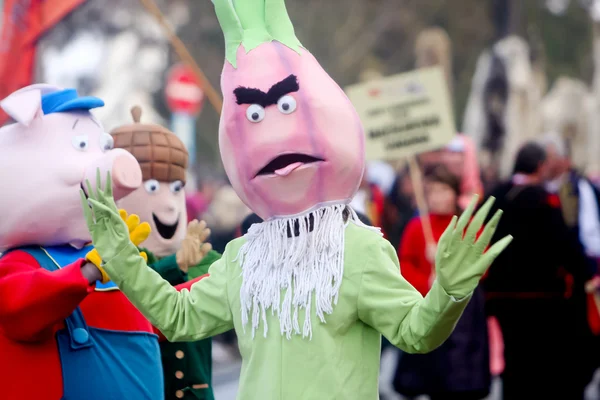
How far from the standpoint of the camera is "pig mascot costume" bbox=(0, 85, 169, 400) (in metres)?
4.11

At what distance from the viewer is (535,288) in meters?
7.27

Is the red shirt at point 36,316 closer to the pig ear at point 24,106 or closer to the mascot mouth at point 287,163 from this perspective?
the pig ear at point 24,106

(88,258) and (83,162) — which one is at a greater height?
(83,162)

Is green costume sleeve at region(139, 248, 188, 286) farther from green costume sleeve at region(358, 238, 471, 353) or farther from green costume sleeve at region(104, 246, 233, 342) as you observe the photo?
green costume sleeve at region(358, 238, 471, 353)

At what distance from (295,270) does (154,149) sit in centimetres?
157

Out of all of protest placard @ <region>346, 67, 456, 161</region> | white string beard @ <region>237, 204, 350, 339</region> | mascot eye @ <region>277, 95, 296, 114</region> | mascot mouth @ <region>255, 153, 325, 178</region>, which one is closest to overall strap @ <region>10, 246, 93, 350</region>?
white string beard @ <region>237, 204, 350, 339</region>

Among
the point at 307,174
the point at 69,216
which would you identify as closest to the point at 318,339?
the point at 307,174

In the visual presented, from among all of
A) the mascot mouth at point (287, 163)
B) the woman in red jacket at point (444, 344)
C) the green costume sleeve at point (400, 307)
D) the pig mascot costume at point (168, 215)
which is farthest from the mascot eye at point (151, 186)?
the woman in red jacket at point (444, 344)

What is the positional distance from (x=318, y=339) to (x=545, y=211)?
12.8 ft

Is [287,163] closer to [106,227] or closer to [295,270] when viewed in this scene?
[295,270]

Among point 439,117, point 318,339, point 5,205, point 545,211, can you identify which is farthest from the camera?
point 439,117

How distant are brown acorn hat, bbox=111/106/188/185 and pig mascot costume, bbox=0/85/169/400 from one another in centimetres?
53

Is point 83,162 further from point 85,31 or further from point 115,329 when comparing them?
point 85,31

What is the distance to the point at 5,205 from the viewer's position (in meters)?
4.34
